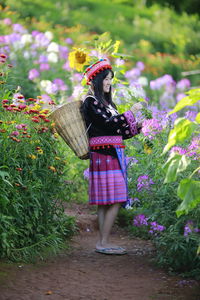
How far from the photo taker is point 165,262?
4.26 m

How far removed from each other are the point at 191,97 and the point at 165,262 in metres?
1.64

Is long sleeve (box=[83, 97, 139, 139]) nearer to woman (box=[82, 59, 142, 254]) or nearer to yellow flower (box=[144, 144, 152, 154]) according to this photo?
woman (box=[82, 59, 142, 254])

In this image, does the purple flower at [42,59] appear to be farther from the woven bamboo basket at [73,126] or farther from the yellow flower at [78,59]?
the woven bamboo basket at [73,126]

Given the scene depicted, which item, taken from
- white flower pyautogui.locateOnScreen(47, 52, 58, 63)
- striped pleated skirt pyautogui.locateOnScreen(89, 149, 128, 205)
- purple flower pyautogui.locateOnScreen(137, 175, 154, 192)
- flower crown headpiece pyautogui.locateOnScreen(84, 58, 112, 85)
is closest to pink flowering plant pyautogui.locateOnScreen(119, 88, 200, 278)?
purple flower pyautogui.locateOnScreen(137, 175, 154, 192)

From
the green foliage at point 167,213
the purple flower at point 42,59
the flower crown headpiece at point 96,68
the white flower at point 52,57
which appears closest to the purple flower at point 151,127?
the green foliage at point 167,213

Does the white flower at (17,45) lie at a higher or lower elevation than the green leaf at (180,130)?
higher

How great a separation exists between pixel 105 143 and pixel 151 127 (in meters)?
0.42

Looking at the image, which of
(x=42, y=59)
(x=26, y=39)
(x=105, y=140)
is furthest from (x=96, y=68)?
(x=26, y=39)

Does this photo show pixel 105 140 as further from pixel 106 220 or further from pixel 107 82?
pixel 106 220

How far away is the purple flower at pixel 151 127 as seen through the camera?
14.3 ft

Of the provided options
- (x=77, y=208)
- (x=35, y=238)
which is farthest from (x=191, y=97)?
(x=77, y=208)

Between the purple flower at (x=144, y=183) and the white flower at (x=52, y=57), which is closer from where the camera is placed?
the purple flower at (x=144, y=183)

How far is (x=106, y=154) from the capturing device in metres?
4.64

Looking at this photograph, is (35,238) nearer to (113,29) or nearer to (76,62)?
(76,62)
